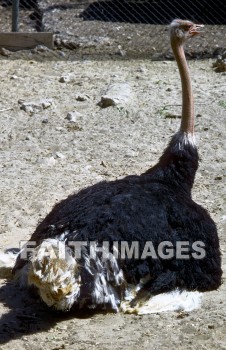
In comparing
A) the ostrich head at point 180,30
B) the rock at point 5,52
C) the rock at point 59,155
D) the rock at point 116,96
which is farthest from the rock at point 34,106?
the ostrich head at point 180,30

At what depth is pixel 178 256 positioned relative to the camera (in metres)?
4.92

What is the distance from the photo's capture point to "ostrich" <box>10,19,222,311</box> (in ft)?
14.6

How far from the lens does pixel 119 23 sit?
1173 cm

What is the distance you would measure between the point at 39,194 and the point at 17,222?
526mm

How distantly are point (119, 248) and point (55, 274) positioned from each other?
535 mm

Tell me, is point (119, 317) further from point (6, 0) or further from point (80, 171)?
point (6, 0)

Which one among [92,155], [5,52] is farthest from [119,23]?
[92,155]

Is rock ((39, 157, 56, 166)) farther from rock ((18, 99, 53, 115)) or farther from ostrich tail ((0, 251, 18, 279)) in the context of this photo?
ostrich tail ((0, 251, 18, 279))

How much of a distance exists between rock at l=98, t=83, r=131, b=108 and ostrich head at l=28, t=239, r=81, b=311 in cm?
407

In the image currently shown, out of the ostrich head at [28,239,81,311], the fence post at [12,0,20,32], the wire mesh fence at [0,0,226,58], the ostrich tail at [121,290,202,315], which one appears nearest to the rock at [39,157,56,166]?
the ostrich tail at [121,290,202,315]

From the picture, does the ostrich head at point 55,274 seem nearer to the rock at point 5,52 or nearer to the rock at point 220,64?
the rock at point 220,64

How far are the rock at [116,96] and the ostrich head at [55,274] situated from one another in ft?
13.4

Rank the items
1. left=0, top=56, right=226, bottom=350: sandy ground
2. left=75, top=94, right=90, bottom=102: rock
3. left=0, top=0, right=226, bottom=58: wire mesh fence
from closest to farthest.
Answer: left=0, top=56, right=226, bottom=350: sandy ground < left=75, top=94, right=90, bottom=102: rock < left=0, top=0, right=226, bottom=58: wire mesh fence

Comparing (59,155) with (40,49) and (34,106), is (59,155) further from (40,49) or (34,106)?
(40,49)
